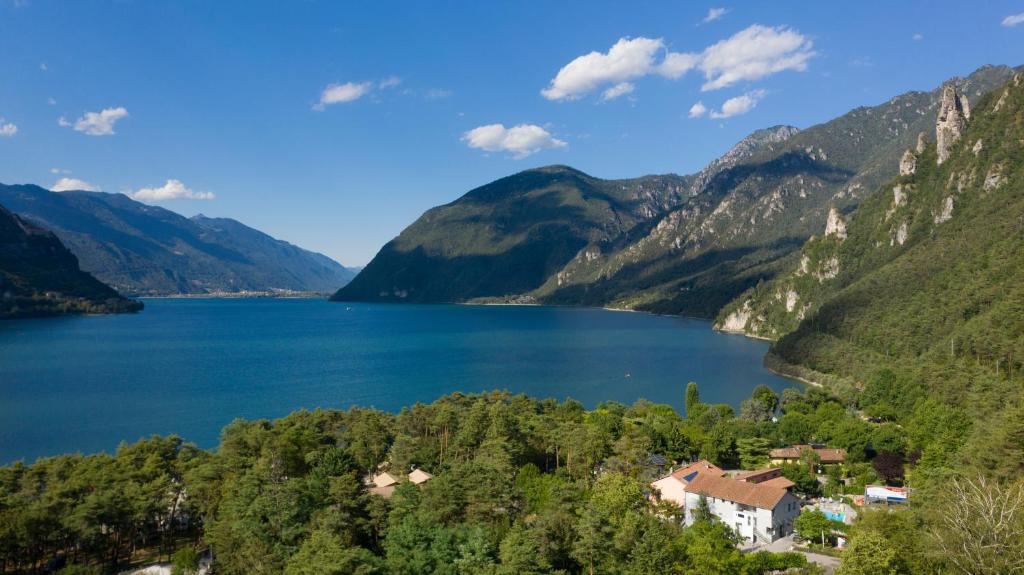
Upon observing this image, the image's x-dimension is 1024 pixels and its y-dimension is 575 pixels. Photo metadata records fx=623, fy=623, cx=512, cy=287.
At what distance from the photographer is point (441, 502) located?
32.9m

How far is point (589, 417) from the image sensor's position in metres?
57.4

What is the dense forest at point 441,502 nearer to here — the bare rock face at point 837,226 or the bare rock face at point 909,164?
the bare rock face at point 909,164

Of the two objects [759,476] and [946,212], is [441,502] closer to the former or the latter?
[759,476]

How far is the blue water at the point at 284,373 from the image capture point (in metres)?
70.5

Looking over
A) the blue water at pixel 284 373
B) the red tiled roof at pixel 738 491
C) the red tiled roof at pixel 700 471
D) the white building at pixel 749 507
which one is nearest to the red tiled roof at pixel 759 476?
the red tiled roof at pixel 700 471

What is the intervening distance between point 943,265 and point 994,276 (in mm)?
17713

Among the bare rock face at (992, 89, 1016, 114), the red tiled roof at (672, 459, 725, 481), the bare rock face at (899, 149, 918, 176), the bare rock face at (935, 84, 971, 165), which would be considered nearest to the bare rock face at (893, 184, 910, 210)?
the bare rock face at (899, 149, 918, 176)

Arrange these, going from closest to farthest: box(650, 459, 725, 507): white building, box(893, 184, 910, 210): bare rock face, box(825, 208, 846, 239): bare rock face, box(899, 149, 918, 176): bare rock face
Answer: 1. box(650, 459, 725, 507): white building
2. box(893, 184, 910, 210): bare rock face
3. box(899, 149, 918, 176): bare rock face
4. box(825, 208, 846, 239): bare rock face

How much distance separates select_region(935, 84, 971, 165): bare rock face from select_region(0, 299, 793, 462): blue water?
203 feet

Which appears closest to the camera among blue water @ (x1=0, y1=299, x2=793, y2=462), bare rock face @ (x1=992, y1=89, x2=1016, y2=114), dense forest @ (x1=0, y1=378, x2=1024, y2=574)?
dense forest @ (x1=0, y1=378, x2=1024, y2=574)

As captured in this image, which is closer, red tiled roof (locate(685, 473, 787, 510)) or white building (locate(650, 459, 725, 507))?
red tiled roof (locate(685, 473, 787, 510))

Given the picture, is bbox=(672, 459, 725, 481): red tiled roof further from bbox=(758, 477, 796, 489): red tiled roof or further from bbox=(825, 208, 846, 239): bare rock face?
bbox=(825, 208, 846, 239): bare rock face

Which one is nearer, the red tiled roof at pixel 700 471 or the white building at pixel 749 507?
the white building at pixel 749 507

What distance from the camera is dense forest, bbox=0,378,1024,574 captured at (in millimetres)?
27672
